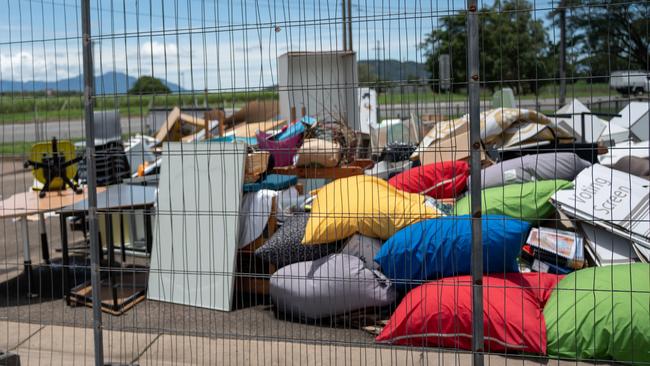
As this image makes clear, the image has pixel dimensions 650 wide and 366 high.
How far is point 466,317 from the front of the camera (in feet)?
14.9

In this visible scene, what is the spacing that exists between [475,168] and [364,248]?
85.3 inches

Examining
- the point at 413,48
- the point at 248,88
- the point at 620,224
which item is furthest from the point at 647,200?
the point at 248,88

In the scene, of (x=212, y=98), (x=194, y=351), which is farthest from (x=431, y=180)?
(x=194, y=351)

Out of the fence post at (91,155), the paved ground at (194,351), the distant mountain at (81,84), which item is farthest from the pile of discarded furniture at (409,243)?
the distant mountain at (81,84)

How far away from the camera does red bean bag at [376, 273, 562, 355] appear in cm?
441

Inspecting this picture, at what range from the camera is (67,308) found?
6.39 meters

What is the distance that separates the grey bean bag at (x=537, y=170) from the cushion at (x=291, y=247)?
185 centimetres

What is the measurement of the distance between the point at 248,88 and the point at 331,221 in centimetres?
174

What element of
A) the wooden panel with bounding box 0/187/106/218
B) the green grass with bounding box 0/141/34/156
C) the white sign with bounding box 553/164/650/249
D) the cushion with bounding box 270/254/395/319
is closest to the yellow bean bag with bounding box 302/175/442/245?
the cushion with bounding box 270/254/395/319

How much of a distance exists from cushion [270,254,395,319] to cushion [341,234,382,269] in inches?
Answer: 4.7

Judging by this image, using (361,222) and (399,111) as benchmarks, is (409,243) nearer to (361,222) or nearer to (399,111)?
(361,222)

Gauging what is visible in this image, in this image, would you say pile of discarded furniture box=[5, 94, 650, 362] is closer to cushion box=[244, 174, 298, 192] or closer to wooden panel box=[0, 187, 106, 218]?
cushion box=[244, 174, 298, 192]

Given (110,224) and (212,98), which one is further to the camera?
(110,224)

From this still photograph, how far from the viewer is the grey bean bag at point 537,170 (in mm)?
6789
